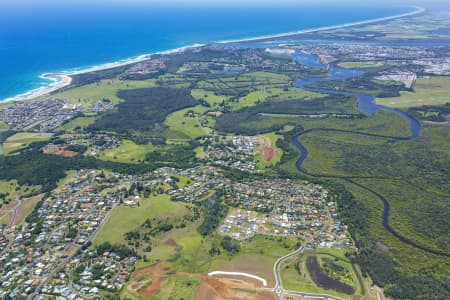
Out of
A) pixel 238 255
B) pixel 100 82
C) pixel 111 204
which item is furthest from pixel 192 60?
pixel 238 255

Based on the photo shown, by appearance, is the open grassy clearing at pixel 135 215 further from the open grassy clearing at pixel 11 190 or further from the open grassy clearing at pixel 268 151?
the open grassy clearing at pixel 268 151

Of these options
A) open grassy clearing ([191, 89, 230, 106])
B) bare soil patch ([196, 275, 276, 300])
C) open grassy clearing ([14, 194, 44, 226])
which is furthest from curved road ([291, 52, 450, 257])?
open grassy clearing ([14, 194, 44, 226])

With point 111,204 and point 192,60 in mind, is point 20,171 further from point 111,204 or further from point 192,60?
point 192,60

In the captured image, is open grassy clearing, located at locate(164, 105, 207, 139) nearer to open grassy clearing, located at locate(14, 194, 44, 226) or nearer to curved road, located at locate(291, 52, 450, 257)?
curved road, located at locate(291, 52, 450, 257)

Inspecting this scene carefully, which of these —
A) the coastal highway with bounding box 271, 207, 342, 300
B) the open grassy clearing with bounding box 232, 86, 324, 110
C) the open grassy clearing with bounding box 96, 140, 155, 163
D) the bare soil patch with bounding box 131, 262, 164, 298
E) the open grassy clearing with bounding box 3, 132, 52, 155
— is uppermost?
the open grassy clearing with bounding box 3, 132, 52, 155

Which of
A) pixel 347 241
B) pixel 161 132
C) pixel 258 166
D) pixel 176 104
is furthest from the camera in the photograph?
pixel 176 104

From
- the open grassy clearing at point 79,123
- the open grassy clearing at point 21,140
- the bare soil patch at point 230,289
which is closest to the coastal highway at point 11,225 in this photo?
the open grassy clearing at point 21,140
